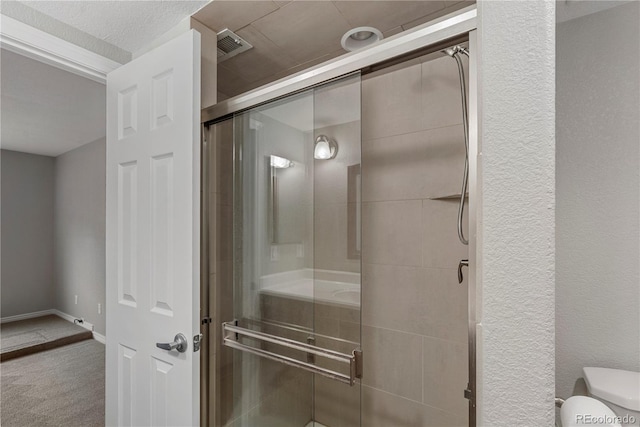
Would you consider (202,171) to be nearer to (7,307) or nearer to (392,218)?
(392,218)

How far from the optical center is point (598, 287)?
1.38 metres

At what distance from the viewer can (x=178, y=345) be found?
1332 millimetres

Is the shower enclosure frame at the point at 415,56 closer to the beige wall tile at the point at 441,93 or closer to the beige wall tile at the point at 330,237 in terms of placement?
the beige wall tile at the point at 330,237

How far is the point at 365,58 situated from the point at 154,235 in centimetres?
116

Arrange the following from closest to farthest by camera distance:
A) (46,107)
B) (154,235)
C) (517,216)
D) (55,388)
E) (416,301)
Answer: (517,216), (154,235), (416,301), (55,388), (46,107)

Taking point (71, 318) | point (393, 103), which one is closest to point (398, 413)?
point (393, 103)

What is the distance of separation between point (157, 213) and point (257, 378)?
0.87 metres

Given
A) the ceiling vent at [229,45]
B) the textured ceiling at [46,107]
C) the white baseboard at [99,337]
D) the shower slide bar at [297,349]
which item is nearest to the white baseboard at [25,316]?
the white baseboard at [99,337]

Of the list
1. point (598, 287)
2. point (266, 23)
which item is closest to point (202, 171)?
point (266, 23)

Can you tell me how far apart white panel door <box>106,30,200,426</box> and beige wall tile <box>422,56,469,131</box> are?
3.72 ft

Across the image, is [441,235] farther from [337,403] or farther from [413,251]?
[337,403]

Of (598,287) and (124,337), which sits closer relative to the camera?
(598,287)

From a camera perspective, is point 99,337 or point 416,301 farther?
point 99,337

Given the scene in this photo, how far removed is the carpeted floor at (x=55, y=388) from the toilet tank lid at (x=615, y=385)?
301 cm
